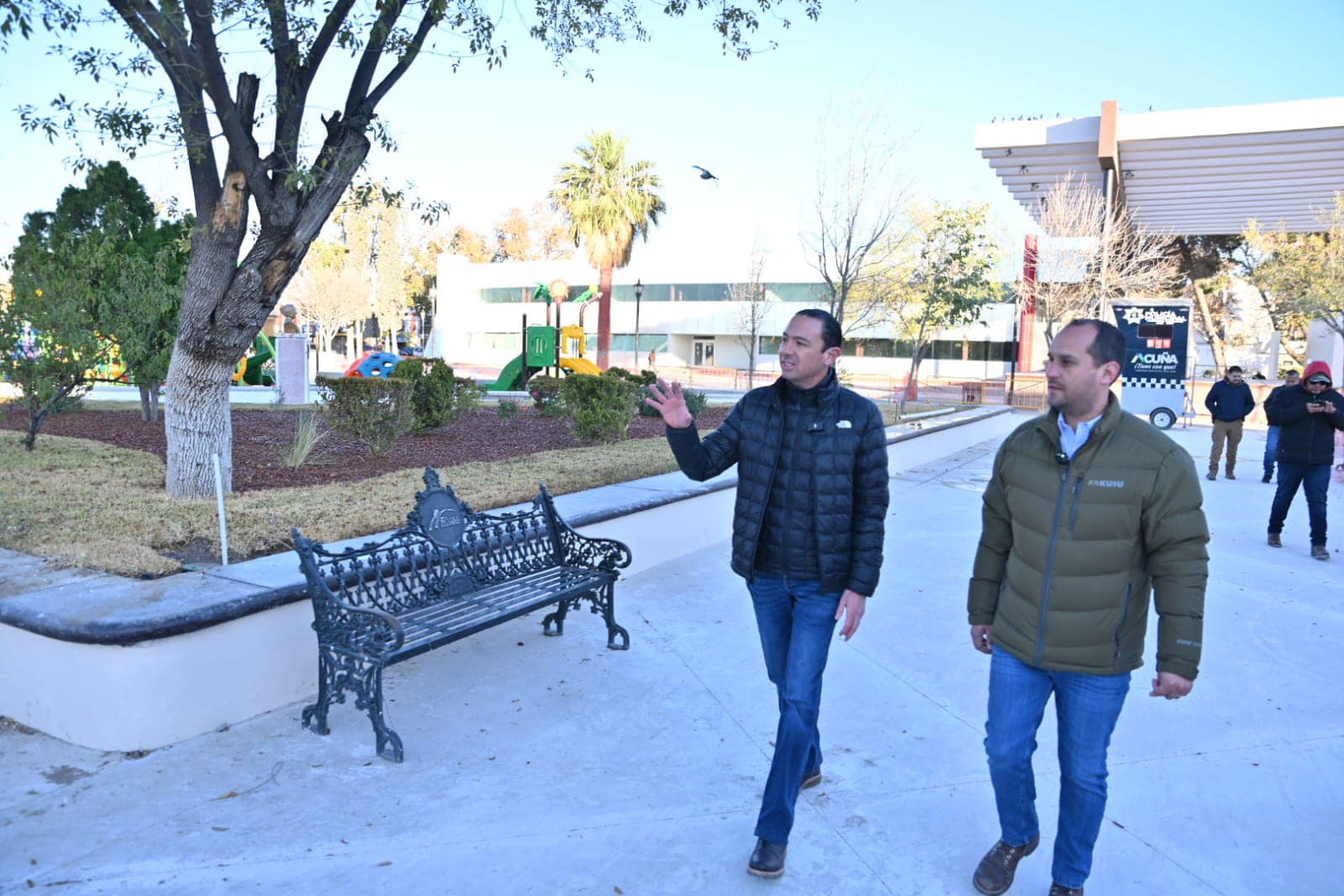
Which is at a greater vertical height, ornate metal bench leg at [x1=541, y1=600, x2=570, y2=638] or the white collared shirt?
the white collared shirt

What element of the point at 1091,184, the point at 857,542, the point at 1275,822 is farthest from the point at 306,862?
the point at 1091,184

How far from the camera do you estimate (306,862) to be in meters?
3.07

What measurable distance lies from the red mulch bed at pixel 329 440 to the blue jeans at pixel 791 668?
5.44 m

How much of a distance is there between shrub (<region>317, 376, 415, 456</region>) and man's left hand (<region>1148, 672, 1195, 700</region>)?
8244 millimetres

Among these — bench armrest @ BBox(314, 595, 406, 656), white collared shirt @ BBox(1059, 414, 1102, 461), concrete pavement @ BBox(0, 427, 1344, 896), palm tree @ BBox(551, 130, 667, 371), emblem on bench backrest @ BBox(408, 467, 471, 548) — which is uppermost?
palm tree @ BBox(551, 130, 667, 371)

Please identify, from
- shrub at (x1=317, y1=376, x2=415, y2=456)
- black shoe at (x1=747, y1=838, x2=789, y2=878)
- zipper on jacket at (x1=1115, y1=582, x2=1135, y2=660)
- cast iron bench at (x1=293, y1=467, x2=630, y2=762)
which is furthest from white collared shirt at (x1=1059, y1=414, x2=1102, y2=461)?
shrub at (x1=317, y1=376, x2=415, y2=456)

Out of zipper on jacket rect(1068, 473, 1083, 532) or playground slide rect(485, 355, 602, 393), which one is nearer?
zipper on jacket rect(1068, 473, 1083, 532)

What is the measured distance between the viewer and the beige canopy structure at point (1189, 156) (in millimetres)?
29000

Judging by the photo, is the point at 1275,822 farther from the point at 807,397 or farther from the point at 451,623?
the point at 451,623

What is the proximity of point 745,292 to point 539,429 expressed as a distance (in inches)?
1234

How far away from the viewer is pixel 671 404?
324 cm

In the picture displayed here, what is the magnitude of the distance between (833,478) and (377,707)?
207cm

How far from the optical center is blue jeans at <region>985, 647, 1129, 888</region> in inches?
109

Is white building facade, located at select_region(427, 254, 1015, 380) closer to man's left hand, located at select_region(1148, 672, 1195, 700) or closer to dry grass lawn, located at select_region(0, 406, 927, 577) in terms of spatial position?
dry grass lawn, located at select_region(0, 406, 927, 577)
